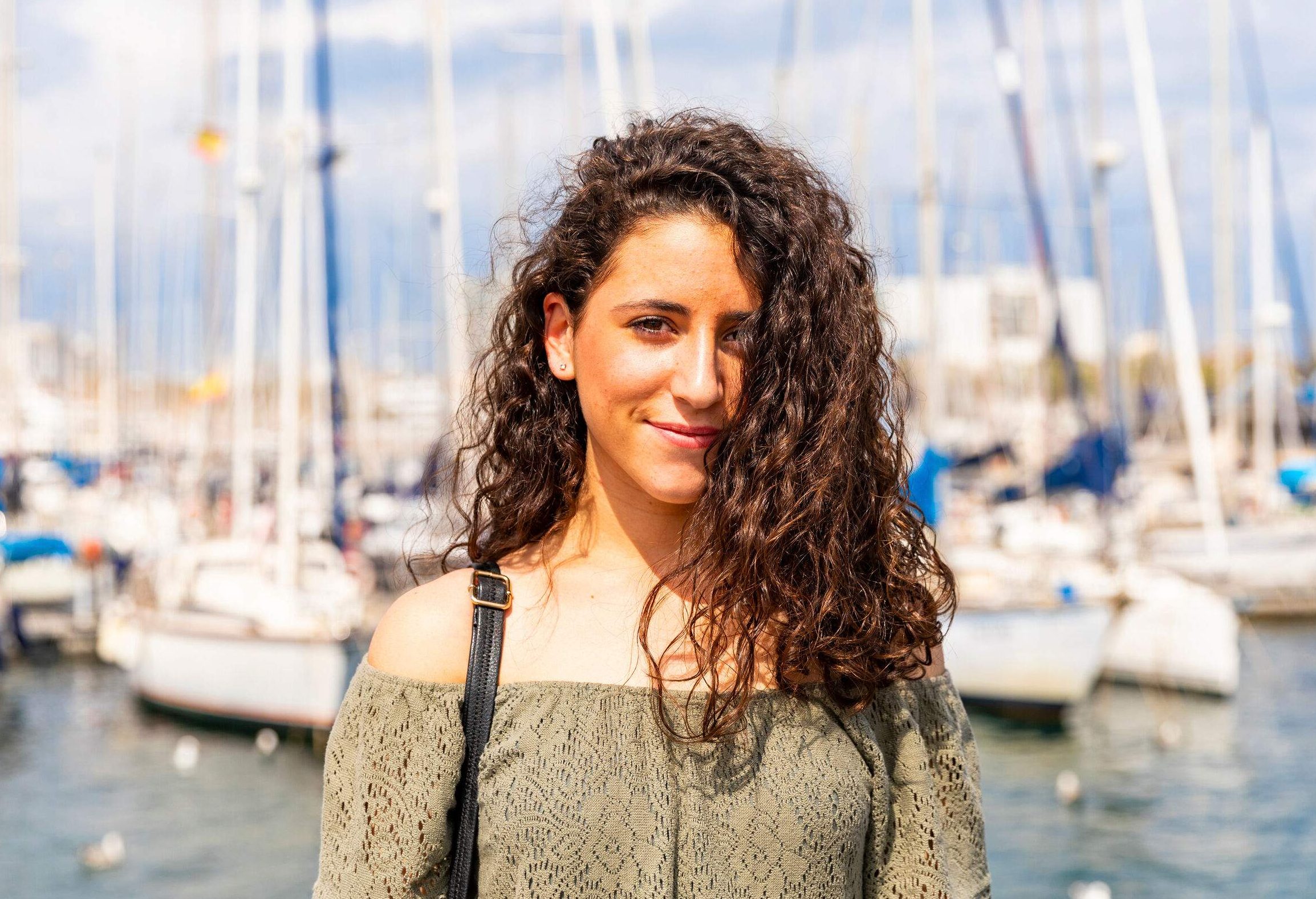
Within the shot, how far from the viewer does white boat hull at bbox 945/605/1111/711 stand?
46.5ft

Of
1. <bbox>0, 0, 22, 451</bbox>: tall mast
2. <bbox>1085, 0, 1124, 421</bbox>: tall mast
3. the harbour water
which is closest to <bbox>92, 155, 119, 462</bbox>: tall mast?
<bbox>0, 0, 22, 451</bbox>: tall mast

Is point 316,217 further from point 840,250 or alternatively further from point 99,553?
point 840,250

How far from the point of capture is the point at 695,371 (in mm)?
1665

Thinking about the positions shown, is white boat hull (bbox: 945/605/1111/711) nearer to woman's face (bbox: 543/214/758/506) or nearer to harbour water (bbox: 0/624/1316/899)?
harbour water (bbox: 0/624/1316/899)

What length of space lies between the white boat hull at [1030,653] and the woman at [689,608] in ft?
41.2

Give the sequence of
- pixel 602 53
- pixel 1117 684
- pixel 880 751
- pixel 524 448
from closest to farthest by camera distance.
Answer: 1. pixel 880 751
2. pixel 524 448
3. pixel 602 53
4. pixel 1117 684

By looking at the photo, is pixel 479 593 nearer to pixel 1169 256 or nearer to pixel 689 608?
pixel 689 608

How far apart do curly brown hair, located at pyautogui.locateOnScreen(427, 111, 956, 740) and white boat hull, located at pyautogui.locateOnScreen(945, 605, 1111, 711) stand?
1256 cm

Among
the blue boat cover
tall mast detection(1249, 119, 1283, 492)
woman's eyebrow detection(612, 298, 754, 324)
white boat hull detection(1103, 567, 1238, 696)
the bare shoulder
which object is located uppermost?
tall mast detection(1249, 119, 1283, 492)

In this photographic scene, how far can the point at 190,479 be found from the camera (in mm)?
25625

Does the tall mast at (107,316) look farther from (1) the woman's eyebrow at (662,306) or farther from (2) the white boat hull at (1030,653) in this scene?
(1) the woman's eyebrow at (662,306)

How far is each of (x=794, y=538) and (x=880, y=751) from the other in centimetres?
31

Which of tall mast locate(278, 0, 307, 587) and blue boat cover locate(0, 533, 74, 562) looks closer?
tall mast locate(278, 0, 307, 587)

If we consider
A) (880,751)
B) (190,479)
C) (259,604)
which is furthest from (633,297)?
(190,479)
